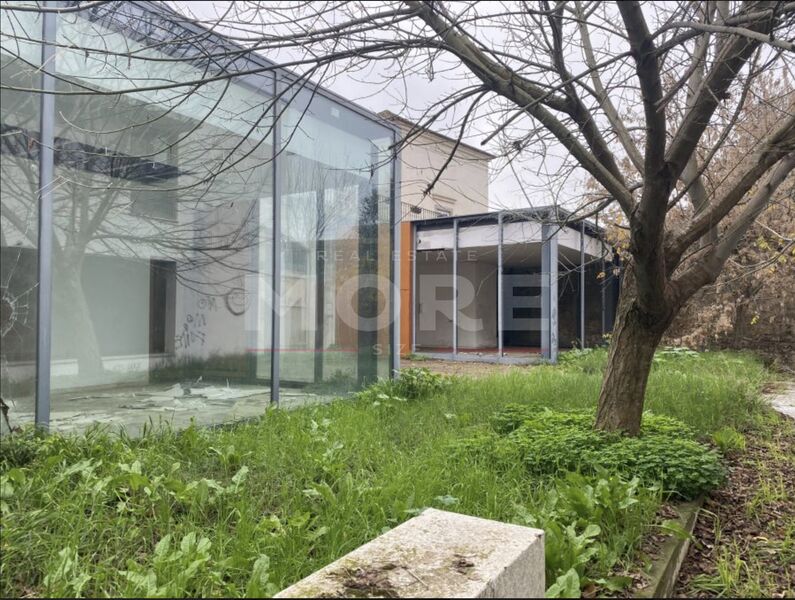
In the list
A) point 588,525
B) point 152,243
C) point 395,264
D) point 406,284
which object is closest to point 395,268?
point 395,264

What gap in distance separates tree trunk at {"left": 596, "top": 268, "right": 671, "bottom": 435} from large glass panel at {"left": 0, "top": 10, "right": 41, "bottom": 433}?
464 centimetres

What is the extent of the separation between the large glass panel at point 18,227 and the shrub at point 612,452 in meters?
3.47

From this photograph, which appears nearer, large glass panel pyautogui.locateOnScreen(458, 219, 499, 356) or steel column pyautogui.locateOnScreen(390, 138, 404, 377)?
steel column pyautogui.locateOnScreen(390, 138, 404, 377)

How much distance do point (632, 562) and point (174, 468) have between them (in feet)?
8.96

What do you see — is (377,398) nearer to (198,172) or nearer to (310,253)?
(310,253)

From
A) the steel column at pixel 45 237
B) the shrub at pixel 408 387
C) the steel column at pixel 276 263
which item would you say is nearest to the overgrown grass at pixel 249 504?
the steel column at pixel 45 237

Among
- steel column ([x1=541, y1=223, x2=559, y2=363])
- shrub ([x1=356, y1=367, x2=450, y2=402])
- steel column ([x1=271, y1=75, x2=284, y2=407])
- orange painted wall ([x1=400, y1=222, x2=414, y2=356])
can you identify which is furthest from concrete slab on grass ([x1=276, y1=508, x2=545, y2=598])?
orange painted wall ([x1=400, y1=222, x2=414, y2=356])

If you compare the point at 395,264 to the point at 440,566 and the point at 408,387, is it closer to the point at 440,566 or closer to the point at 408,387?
the point at 408,387

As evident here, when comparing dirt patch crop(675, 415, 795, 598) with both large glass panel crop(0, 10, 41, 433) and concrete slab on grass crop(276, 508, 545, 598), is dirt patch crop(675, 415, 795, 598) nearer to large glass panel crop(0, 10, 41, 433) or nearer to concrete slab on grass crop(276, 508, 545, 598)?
concrete slab on grass crop(276, 508, 545, 598)

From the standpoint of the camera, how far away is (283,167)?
22.5 ft

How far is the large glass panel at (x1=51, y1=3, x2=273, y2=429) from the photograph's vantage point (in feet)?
15.7

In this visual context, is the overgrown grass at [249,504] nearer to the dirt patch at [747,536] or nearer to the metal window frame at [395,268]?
the dirt patch at [747,536]

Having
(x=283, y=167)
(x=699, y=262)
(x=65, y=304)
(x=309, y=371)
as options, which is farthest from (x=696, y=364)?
(x=65, y=304)

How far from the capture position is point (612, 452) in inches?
155
